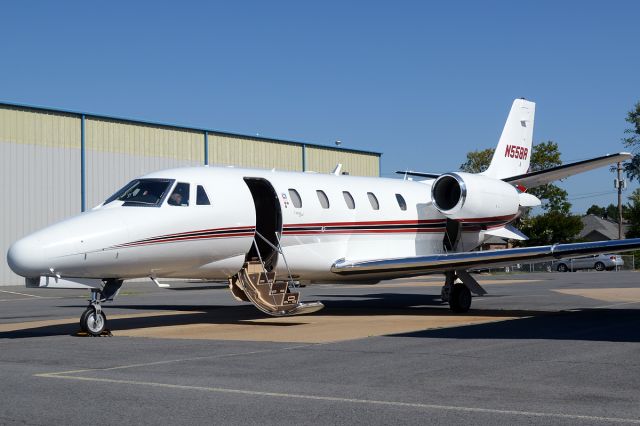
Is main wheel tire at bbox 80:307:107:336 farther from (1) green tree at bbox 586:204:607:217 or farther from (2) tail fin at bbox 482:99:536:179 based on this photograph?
(1) green tree at bbox 586:204:607:217

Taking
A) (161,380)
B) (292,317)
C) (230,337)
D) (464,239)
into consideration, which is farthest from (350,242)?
(161,380)

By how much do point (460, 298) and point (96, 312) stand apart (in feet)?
28.2

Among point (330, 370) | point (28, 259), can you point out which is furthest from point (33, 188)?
point (330, 370)

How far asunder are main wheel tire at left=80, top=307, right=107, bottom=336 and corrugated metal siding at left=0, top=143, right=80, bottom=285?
25.6 metres

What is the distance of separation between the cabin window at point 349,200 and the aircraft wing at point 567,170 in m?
4.73

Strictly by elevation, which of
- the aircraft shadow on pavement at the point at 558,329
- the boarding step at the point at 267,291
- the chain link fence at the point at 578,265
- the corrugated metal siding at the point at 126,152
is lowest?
the chain link fence at the point at 578,265

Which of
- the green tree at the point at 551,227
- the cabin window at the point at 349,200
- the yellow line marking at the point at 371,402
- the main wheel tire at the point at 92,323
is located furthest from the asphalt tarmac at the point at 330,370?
the green tree at the point at 551,227

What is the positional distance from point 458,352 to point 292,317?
720 centimetres

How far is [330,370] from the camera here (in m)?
9.52

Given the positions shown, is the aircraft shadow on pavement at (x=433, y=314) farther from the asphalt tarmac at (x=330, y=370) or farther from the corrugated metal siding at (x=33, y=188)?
the corrugated metal siding at (x=33, y=188)

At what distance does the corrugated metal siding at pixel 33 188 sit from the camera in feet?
124

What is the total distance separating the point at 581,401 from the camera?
24.2 feet

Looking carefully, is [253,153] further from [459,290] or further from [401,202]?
[459,290]

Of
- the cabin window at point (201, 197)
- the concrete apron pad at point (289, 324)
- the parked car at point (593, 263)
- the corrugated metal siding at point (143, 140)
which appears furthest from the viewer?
the parked car at point (593, 263)
